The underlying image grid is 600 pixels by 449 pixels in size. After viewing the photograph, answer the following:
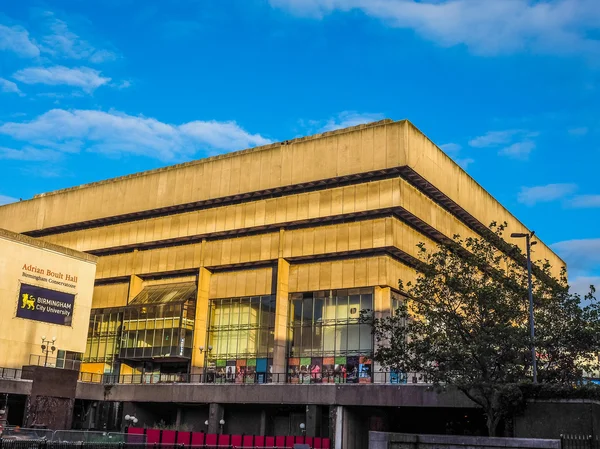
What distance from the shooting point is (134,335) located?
77562 millimetres

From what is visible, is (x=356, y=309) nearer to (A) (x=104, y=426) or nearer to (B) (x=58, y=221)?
(A) (x=104, y=426)

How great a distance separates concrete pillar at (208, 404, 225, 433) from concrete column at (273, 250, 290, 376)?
643 centimetres

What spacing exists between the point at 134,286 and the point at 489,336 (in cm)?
5176

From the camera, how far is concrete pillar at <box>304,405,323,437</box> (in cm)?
5775

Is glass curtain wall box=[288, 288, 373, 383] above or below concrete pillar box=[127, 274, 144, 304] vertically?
below

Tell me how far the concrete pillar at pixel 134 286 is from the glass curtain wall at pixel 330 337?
67.2 feet

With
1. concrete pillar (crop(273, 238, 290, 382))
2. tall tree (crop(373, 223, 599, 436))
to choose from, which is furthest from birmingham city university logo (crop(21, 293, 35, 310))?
tall tree (crop(373, 223, 599, 436))

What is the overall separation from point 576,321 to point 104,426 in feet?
156

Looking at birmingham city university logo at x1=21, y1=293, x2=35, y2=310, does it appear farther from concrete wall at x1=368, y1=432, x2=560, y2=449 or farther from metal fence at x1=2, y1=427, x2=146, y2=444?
concrete wall at x1=368, y1=432, x2=560, y2=449

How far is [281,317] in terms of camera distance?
69000mm

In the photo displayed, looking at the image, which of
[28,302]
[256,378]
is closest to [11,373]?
[28,302]

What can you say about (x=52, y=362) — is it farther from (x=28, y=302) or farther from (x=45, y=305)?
(x=28, y=302)

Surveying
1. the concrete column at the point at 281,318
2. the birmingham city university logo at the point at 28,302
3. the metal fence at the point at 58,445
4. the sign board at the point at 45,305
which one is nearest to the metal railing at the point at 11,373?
the sign board at the point at 45,305

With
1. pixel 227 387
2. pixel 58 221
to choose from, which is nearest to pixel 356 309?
pixel 227 387
